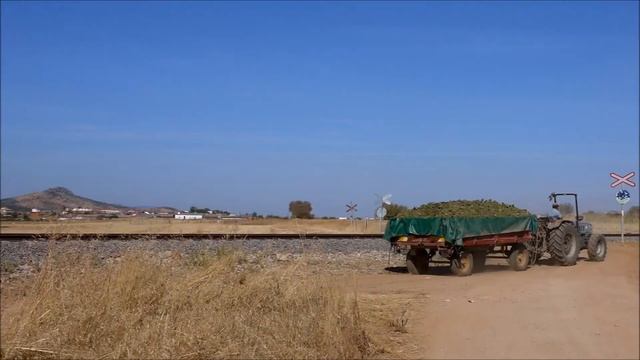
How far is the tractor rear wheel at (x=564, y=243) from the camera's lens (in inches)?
778

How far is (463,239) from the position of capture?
728 inches

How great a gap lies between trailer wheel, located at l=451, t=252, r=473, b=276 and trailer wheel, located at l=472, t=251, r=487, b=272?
0.61 meters

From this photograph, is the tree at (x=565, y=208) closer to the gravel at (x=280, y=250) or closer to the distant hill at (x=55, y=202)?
the gravel at (x=280, y=250)

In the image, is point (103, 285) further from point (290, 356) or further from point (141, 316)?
point (290, 356)

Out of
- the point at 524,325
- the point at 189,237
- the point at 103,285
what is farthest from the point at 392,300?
the point at 189,237

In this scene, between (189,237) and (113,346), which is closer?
(113,346)

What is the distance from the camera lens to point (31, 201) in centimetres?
1342

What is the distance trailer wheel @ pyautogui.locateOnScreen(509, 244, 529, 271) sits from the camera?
63.7 ft

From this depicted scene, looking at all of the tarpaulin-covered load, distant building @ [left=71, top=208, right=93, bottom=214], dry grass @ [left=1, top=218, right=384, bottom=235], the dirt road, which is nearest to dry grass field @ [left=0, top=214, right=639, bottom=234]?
dry grass @ [left=1, top=218, right=384, bottom=235]

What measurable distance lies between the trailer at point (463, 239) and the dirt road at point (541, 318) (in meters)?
5.05

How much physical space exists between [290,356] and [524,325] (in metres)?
2.75

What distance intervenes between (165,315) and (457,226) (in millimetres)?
11586

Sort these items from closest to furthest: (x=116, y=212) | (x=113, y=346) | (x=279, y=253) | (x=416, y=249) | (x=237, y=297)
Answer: (x=113, y=346)
(x=237, y=297)
(x=116, y=212)
(x=416, y=249)
(x=279, y=253)

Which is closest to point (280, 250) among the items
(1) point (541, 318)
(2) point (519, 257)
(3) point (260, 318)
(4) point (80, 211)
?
(2) point (519, 257)
